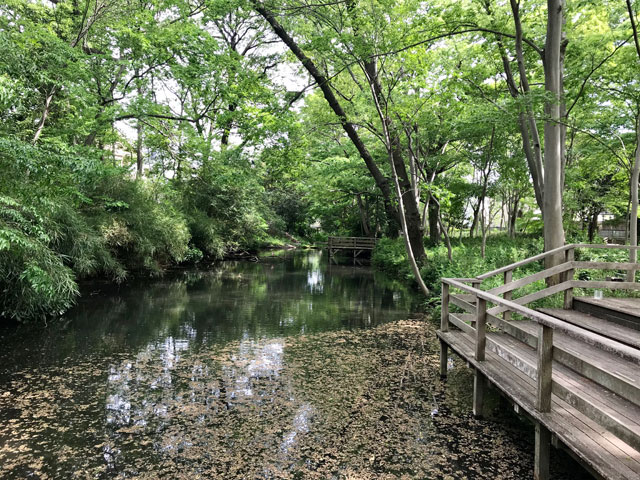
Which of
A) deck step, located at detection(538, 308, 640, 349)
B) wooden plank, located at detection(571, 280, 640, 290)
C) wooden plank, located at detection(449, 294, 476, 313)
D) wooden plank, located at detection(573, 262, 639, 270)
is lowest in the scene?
deck step, located at detection(538, 308, 640, 349)

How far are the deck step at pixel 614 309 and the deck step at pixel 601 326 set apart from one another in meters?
0.06

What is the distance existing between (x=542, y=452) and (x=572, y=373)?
102cm

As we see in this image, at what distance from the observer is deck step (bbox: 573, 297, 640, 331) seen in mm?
4938

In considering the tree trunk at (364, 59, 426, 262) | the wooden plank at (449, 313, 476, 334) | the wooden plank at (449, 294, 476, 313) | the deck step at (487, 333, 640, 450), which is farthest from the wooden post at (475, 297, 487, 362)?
the tree trunk at (364, 59, 426, 262)

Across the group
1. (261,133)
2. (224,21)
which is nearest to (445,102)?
(261,133)

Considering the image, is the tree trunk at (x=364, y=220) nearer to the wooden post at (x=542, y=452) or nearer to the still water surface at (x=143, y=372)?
the still water surface at (x=143, y=372)

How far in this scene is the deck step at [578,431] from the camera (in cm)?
252

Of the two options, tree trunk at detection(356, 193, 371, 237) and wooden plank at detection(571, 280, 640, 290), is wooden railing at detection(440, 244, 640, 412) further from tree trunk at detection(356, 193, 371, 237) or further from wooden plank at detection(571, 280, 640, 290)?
tree trunk at detection(356, 193, 371, 237)

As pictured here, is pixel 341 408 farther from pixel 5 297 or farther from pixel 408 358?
pixel 5 297

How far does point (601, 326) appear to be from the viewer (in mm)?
5035

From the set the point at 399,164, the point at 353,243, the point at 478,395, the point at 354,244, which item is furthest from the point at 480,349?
the point at 353,243

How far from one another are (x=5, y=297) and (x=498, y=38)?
11.9 metres

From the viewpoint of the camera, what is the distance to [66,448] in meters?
3.88

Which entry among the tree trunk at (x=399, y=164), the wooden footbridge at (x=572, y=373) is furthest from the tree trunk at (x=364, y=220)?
the wooden footbridge at (x=572, y=373)
